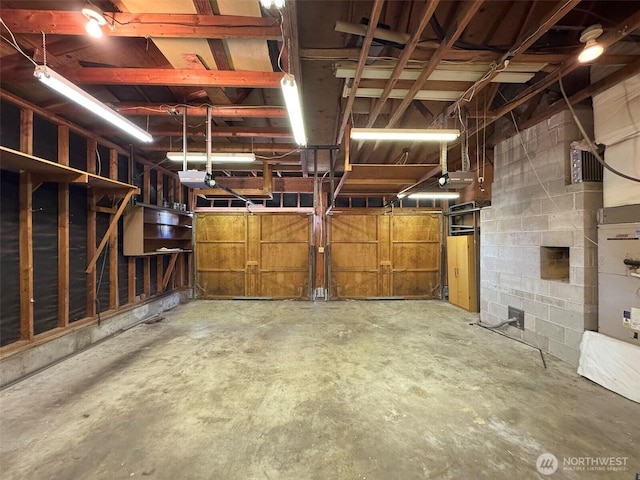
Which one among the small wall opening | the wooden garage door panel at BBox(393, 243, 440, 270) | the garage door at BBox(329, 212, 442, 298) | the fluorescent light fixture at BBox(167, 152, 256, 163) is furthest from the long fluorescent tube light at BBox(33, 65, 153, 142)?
the wooden garage door panel at BBox(393, 243, 440, 270)

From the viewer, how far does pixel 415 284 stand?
252 inches

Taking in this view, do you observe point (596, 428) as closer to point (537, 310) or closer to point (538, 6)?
point (537, 310)

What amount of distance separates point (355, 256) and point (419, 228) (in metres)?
1.68

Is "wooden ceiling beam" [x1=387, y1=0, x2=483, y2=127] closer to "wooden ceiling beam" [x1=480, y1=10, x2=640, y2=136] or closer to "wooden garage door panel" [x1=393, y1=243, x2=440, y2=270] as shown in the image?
"wooden ceiling beam" [x1=480, y1=10, x2=640, y2=136]

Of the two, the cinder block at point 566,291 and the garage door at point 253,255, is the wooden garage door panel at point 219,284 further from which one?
the cinder block at point 566,291

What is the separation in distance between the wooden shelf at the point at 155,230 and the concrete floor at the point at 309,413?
5.25 ft

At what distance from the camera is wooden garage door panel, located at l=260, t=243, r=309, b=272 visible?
252 inches

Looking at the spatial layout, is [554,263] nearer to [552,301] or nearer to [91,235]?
[552,301]

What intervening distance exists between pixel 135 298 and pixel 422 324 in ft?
16.2

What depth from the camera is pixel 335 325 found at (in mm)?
4355

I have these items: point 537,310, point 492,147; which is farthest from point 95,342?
point 492,147

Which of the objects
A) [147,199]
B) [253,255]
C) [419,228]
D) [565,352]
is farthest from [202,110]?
[419,228]

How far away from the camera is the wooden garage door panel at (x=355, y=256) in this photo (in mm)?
6406

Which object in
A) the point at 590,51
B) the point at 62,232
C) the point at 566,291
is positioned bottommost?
the point at 566,291
